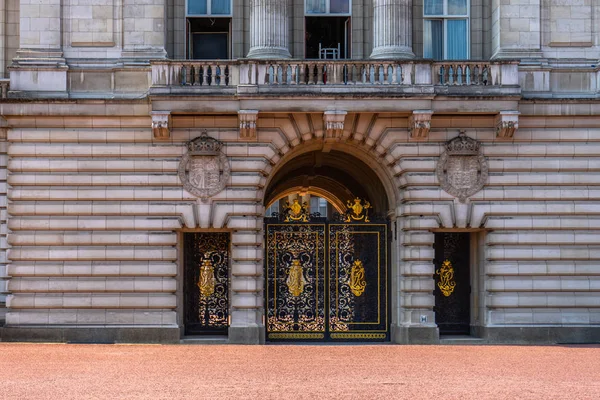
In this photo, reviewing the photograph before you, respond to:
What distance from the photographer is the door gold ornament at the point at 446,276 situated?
1213 inches

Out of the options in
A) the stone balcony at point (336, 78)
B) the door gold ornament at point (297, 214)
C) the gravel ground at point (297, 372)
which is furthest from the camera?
the door gold ornament at point (297, 214)

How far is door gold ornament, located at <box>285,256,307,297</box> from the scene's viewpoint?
3036cm

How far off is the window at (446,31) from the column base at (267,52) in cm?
429

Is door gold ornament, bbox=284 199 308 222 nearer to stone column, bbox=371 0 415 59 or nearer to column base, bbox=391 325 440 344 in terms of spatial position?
column base, bbox=391 325 440 344

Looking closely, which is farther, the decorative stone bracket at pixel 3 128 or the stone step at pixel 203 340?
the decorative stone bracket at pixel 3 128

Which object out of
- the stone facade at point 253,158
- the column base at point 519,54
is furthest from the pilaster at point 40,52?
the column base at point 519,54

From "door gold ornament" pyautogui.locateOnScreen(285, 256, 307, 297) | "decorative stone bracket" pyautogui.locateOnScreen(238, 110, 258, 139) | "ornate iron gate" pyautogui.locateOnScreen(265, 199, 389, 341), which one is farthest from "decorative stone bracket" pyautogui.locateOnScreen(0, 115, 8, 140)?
"door gold ornament" pyautogui.locateOnScreen(285, 256, 307, 297)

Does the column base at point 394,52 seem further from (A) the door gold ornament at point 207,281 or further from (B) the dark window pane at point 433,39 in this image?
(A) the door gold ornament at point 207,281

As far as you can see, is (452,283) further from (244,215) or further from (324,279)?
(244,215)

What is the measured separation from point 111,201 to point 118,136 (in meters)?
1.76

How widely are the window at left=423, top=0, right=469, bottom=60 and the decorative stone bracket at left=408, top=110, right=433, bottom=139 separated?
2841 millimetres

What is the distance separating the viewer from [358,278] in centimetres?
3061

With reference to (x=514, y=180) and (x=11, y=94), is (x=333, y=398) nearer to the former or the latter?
(x=514, y=180)

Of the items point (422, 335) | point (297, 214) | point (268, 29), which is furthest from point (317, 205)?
point (422, 335)
